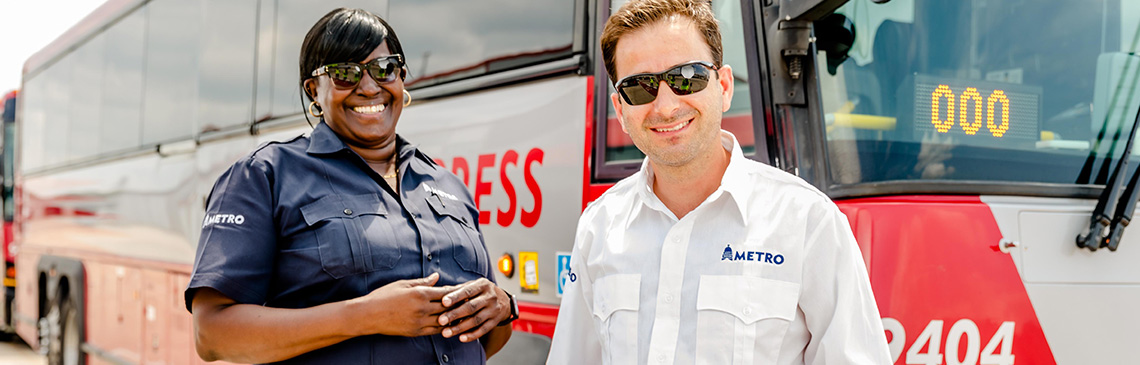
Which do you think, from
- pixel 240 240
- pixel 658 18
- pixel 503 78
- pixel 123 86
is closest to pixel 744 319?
pixel 658 18

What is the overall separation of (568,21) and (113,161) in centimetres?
568

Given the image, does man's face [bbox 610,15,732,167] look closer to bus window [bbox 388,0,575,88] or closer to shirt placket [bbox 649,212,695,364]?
shirt placket [bbox 649,212,695,364]

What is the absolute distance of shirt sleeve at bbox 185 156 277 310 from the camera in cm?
197

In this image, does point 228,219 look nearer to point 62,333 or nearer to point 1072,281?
Result: point 1072,281

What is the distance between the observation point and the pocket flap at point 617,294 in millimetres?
1770

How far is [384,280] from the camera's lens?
211 centimetres

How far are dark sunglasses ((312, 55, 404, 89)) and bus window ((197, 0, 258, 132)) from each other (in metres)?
3.34

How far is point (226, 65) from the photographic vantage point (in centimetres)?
570

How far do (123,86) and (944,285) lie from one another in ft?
22.9

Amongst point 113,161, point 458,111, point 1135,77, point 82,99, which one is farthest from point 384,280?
point 82,99

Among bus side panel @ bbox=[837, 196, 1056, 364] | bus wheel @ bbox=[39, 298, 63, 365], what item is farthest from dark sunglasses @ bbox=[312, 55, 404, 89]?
bus wheel @ bbox=[39, 298, 63, 365]

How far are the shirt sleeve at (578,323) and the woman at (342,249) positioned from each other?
10.0 inches

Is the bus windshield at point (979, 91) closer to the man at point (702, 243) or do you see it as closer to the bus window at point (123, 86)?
the man at point (702, 243)

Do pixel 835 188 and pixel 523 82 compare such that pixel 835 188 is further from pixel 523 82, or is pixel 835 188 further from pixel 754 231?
pixel 523 82
